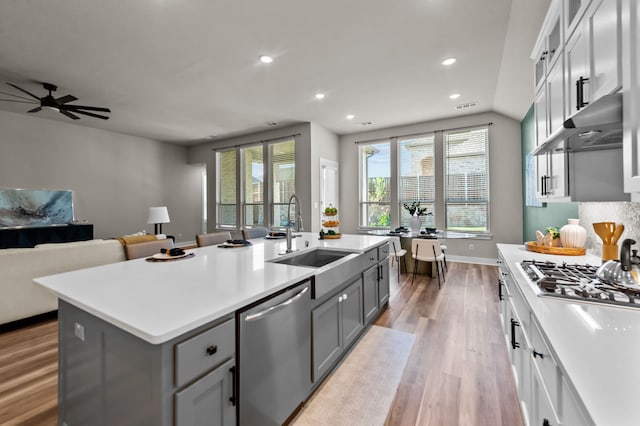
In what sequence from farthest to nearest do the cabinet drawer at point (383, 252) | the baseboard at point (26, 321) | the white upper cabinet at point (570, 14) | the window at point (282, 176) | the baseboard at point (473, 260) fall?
1. the window at point (282, 176)
2. the baseboard at point (473, 260)
3. the cabinet drawer at point (383, 252)
4. the baseboard at point (26, 321)
5. the white upper cabinet at point (570, 14)

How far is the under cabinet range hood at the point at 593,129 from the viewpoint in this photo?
98 cm

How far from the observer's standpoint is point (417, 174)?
20.3 ft

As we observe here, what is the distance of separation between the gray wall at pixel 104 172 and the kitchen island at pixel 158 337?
5.85 meters

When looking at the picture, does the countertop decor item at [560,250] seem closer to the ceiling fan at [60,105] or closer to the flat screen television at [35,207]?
the ceiling fan at [60,105]

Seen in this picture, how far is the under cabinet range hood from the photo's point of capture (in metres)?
0.98

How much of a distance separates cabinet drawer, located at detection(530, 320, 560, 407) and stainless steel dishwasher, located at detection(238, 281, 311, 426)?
3.56 feet

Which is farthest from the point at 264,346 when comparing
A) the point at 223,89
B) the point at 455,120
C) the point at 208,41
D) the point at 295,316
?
the point at 455,120

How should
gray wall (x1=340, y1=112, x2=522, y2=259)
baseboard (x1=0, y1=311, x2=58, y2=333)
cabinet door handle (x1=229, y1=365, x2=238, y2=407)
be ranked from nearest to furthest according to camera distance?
cabinet door handle (x1=229, y1=365, x2=238, y2=407) → baseboard (x1=0, y1=311, x2=58, y2=333) → gray wall (x1=340, y1=112, x2=522, y2=259)

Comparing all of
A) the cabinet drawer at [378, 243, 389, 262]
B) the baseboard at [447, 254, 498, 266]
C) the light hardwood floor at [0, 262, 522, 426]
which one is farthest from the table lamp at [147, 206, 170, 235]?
the baseboard at [447, 254, 498, 266]

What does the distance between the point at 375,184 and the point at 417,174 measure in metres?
1.04

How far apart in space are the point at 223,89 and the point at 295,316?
13.0 feet

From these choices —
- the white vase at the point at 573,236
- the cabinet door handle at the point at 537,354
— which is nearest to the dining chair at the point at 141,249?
the cabinet door handle at the point at 537,354

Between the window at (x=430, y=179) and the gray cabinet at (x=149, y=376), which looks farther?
the window at (x=430, y=179)

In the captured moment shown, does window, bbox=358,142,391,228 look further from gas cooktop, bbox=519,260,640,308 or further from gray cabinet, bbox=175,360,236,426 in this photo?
gray cabinet, bbox=175,360,236,426
